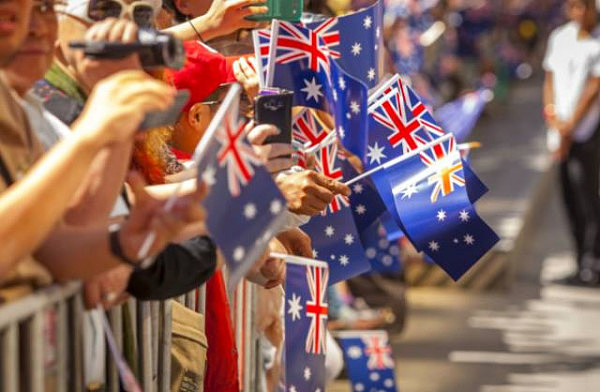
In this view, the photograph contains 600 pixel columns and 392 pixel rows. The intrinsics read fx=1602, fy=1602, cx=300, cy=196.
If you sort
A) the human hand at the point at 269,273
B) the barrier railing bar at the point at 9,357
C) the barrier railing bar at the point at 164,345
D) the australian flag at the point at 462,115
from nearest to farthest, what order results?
the barrier railing bar at the point at 9,357 < the barrier railing bar at the point at 164,345 < the human hand at the point at 269,273 < the australian flag at the point at 462,115

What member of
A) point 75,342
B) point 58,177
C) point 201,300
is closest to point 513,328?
point 201,300

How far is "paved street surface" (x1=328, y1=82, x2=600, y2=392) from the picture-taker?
332 inches

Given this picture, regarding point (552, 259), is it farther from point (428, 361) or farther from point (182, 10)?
point (182, 10)

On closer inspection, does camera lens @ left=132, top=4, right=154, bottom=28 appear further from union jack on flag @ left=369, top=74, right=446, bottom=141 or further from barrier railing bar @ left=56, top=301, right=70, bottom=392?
union jack on flag @ left=369, top=74, right=446, bottom=141

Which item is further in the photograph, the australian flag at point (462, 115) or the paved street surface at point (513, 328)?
the paved street surface at point (513, 328)

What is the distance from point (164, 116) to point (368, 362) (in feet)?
11.4

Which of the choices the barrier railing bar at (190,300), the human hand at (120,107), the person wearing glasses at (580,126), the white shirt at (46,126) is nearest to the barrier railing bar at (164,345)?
the barrier railing bar at (190,300)

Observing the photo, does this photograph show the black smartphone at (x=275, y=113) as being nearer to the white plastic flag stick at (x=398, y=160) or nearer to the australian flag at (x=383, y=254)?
the white plastic flag stick at (x=398, y=160)

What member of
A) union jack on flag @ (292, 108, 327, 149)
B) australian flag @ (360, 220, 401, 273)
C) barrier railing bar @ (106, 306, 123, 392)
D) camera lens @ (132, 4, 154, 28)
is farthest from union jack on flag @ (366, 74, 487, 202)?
barrier railing bar @ (106, 306, 123, 392)

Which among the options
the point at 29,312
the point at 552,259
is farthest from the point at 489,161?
the point at 29,312

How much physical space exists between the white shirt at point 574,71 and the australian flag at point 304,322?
689 cm

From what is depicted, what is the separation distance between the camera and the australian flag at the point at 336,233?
5.29 metres

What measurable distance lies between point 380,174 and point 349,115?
0.25 meters

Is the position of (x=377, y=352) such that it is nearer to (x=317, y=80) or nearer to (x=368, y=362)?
(x=368, y=362)
